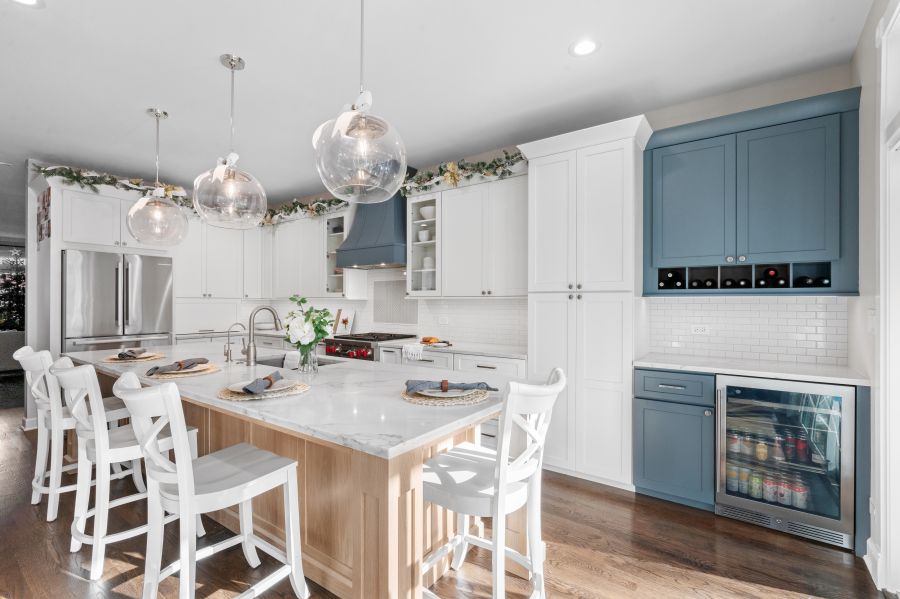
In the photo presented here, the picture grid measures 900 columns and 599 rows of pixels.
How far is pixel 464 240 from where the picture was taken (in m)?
4.09

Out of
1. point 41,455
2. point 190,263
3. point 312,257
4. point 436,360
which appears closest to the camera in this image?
point 41,455

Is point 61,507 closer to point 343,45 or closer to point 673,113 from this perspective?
point 343,45

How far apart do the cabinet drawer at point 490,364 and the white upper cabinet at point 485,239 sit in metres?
0.60

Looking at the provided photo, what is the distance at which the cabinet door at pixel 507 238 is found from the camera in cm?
374

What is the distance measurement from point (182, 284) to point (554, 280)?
15.3ft

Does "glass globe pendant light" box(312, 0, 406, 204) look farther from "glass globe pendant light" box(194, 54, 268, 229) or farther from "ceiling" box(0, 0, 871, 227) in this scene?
"glass globe pendant light" box(194, 54, 268, 229)

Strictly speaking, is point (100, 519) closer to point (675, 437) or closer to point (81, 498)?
point (81, 498)

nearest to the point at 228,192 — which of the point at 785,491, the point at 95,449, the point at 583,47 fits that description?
the point at 95,449

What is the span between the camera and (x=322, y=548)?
6.40ft

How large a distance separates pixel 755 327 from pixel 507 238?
1.96m

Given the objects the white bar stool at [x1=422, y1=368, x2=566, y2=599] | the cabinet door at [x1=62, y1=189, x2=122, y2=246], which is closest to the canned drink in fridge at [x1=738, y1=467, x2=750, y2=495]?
the white bar stool at [x1=422, y1=368, x2=566, y2=599]

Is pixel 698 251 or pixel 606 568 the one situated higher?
pixel 698 251

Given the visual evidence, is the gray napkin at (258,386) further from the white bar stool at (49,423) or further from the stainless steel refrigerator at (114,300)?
the stainless steel refrigerator at (114,300)

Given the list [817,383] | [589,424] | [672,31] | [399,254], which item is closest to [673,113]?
[672,31]
